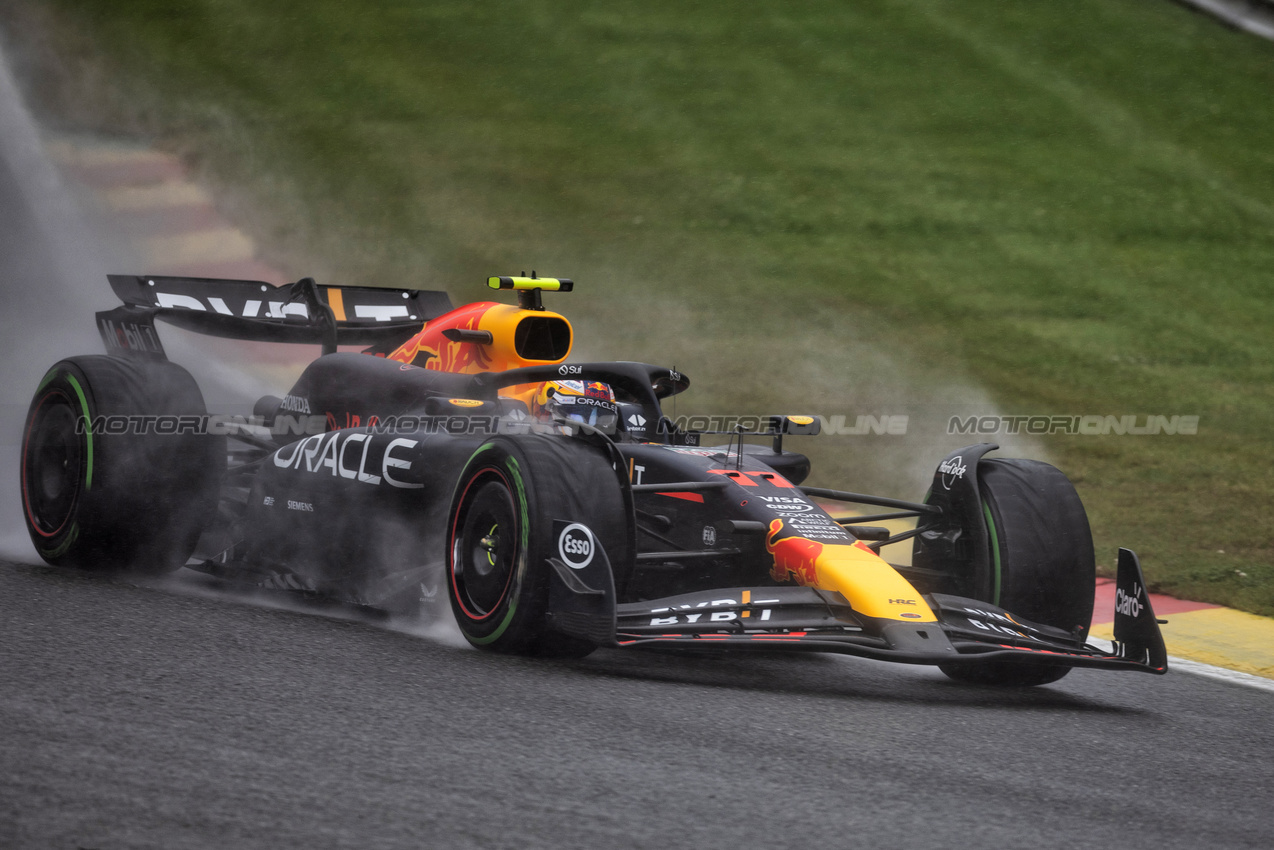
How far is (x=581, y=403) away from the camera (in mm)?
5590

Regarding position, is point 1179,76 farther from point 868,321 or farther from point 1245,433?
point 1245,433

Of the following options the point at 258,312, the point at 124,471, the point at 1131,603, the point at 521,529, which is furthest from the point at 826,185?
the point at 521,529

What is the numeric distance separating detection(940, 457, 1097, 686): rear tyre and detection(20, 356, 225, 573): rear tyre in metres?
3.29

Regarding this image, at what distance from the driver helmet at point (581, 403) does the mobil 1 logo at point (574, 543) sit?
114 centimetres

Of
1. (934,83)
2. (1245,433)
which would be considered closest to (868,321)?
(1245,433)

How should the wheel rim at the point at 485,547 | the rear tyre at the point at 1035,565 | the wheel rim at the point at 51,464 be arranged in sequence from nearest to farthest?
the wheel rim at the point at 485,547 → the rear tyre at the point at 1035,565 → the wheel rim at the point at 51,464

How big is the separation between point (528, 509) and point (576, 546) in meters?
0.20

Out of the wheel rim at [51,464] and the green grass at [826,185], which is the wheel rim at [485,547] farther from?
the green grass at [826,185]

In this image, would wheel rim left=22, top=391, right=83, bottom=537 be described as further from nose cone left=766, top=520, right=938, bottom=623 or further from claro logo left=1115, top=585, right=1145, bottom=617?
claro logo left=1115, top=585, right=1145, bottom=617

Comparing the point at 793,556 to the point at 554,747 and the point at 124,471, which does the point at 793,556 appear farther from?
the point at 124,471

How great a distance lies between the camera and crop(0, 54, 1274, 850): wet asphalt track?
2861mm

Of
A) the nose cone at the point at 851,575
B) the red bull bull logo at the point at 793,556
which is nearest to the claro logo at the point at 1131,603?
the nose cone at the point at 851,575

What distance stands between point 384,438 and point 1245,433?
8.63 metres

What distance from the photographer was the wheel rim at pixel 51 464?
5949 millimetres
